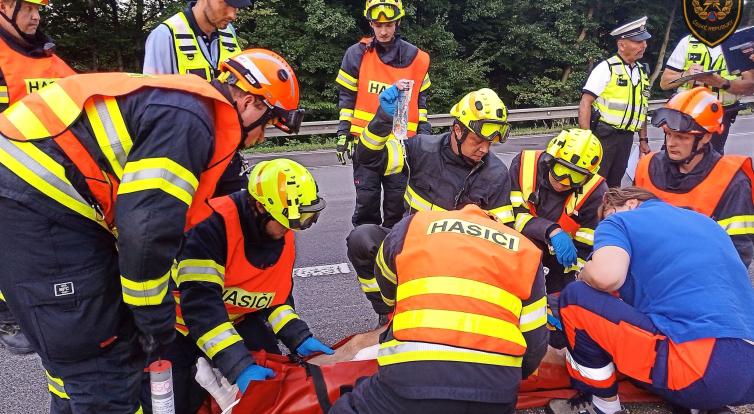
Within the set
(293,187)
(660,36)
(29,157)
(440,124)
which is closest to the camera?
(29,157)

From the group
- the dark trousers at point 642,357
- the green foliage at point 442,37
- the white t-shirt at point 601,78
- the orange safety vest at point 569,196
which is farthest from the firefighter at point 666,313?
the green foliage at point 442,37

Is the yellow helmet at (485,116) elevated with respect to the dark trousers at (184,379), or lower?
elevated

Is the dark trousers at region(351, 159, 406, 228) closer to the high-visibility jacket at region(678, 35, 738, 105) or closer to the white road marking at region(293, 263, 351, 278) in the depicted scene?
the white road marking at region(293, 263, 351, 278)

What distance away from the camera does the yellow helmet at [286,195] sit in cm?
266

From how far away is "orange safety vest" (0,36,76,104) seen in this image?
3.28 meters

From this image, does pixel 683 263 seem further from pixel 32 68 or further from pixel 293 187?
pixel 32 68

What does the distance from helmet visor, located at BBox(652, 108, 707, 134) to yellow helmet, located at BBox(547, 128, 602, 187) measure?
0.45m

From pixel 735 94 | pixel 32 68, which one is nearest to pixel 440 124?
pixel 735 94

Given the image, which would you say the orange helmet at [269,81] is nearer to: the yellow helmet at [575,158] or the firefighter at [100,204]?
the firefighter at [100,204]

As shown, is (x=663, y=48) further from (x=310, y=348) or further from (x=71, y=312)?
(x=71, y=312)

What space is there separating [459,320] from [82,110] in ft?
4.55

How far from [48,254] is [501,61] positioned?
1759cm

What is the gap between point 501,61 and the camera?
1806 cm

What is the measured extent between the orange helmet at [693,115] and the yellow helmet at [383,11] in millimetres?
2064
